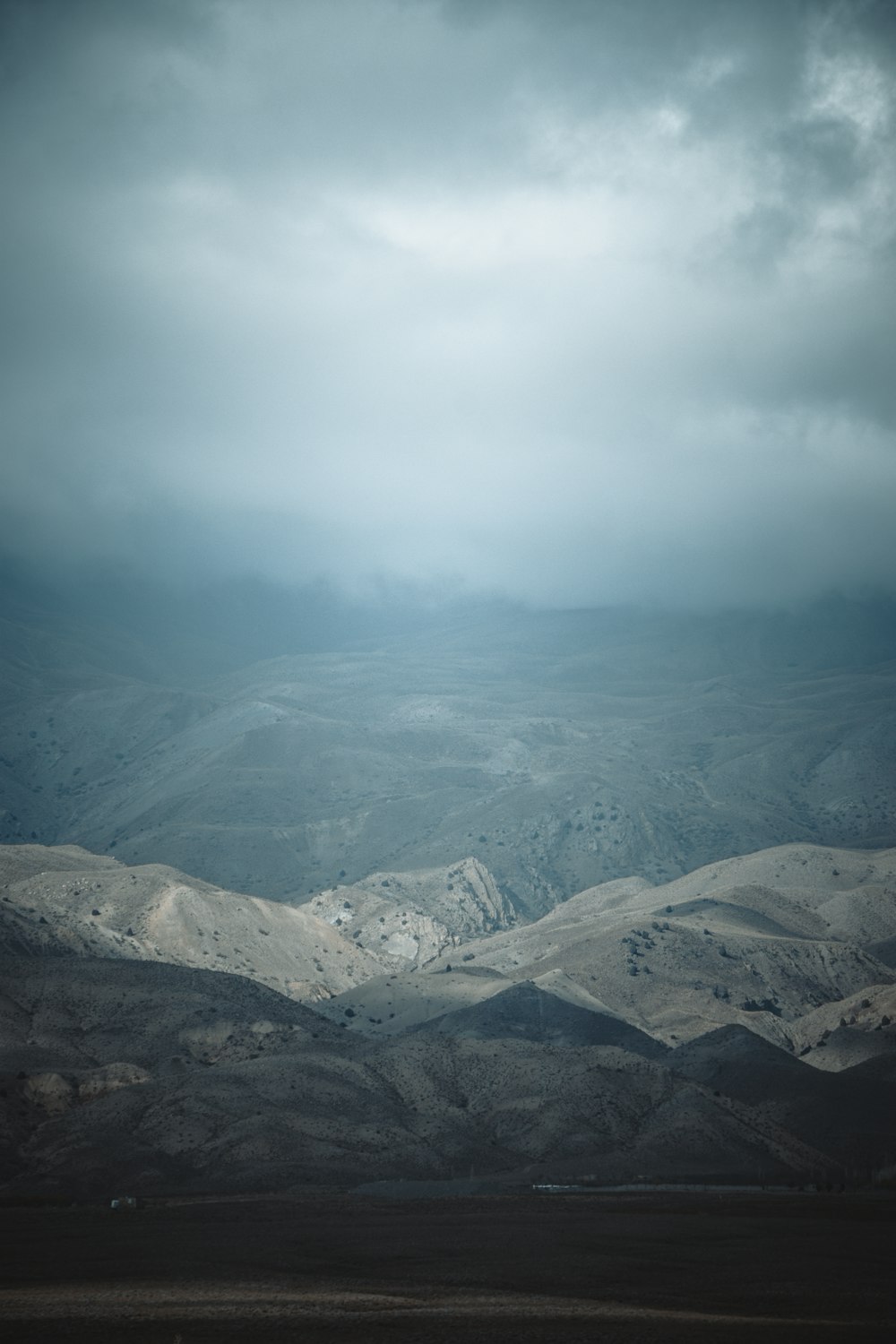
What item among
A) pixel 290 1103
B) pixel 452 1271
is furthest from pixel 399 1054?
pixel 452 1271

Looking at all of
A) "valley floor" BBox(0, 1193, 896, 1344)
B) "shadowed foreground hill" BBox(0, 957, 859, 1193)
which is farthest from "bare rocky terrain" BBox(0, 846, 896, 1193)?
"valley floor" BBox(0, 1193, 896, 1344)

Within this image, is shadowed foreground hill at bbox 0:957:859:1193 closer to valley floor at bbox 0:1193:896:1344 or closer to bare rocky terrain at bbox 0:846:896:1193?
bare rocky terrain at bbox 0:846:896:1193

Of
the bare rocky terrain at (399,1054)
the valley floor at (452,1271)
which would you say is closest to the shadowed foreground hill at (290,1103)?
the bare rocky terrain at (399,1054)

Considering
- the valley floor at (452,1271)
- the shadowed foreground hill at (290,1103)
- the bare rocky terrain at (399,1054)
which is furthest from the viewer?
the bare rocky terrain at (399,1054)

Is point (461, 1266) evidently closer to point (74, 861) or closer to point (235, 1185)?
point (235, 1185)

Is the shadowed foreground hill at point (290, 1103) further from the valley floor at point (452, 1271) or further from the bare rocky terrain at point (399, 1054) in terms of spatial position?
the valley floor at point (452, 1271)

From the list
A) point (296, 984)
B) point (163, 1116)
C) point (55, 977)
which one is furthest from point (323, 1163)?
point (296, 984)

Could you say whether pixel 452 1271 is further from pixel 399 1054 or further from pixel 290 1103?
pixel 399 1054

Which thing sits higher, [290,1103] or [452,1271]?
[452,1271]
